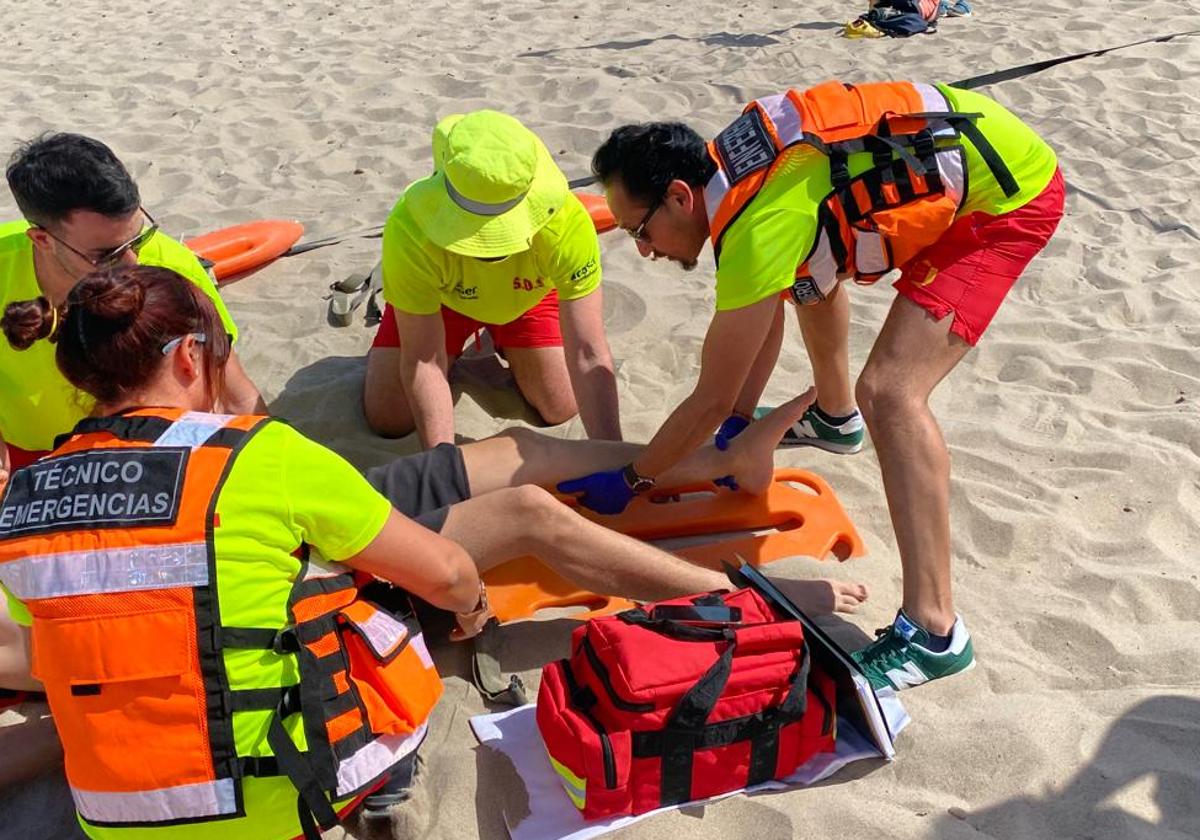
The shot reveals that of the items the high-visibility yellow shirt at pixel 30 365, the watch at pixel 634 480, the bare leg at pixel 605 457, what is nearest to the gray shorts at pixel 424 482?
the bare leg at pixel 605 457

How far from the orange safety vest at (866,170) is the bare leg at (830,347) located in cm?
74

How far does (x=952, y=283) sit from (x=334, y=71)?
576 cm

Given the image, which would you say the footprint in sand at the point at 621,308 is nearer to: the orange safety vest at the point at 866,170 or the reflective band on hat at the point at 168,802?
the orange safety vest at the point at 866,170

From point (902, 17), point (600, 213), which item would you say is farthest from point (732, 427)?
point (902, 17)

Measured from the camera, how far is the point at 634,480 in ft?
10.4

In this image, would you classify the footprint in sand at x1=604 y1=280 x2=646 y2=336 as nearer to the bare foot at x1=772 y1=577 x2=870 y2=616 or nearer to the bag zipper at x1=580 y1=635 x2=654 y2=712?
the bare foot at x1=772 y1=577 x2=870 y2=616

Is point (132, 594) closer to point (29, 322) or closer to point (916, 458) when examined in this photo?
point (29, 322)

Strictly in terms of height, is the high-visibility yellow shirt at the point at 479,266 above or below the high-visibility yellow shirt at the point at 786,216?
below

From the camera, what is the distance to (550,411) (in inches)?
160

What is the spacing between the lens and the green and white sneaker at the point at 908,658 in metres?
2.65

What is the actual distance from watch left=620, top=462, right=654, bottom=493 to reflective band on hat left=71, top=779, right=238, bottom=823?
152 cm

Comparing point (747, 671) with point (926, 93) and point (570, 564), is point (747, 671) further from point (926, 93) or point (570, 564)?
point (926, 93)

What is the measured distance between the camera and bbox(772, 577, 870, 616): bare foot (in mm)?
2904

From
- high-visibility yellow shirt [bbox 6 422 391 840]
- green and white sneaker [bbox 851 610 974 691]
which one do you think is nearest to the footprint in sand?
green and white sneaker [bbox 851 610 974 691]
